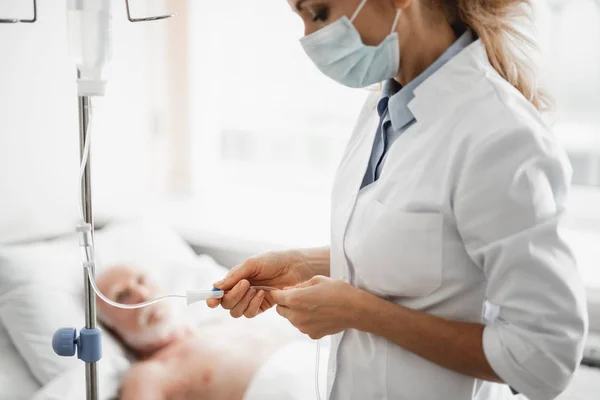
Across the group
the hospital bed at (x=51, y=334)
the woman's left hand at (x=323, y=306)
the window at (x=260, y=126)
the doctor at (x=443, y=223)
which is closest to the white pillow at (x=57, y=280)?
the hospital bed at (x=51, y=334)

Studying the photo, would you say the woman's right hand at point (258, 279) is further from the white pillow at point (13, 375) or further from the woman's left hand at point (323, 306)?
the white pillow at point (13, 375)

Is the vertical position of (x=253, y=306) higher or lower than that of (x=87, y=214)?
lower

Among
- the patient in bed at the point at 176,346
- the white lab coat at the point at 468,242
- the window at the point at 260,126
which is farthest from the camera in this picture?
the window at the point at 260,126

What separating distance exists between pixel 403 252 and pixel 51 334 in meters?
1.18

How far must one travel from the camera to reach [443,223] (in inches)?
36.3

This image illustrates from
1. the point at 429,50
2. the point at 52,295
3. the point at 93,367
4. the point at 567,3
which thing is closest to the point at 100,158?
the point at 52,295

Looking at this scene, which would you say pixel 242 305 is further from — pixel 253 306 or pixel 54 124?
pixel 54 124

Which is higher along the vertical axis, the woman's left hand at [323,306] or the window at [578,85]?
the window at [578,85]

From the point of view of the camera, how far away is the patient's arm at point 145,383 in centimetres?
170

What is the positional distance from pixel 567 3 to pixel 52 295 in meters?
1.87

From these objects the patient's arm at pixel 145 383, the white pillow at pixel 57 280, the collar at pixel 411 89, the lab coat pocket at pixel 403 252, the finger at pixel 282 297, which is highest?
the collar at pixel 411 89

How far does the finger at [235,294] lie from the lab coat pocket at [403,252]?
258 millimetres

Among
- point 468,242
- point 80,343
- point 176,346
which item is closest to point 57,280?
point 176,346

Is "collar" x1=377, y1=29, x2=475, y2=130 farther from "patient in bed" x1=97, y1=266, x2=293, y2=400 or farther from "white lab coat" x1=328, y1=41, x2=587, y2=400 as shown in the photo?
"patient in bed" x1=97, y1=266, x2=293, y2=400
